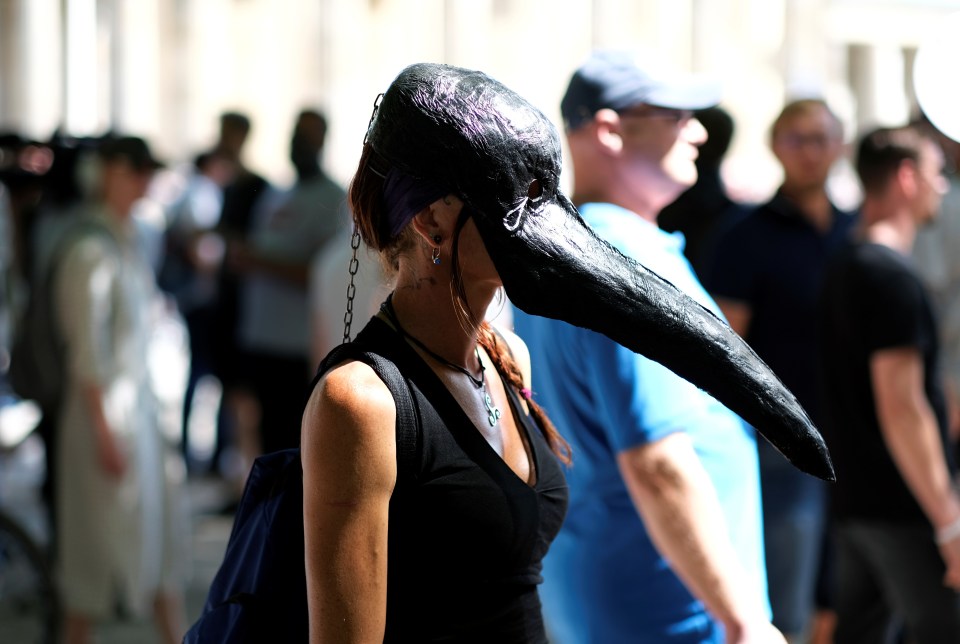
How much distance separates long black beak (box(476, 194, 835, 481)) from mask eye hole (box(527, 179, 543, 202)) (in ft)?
0.10

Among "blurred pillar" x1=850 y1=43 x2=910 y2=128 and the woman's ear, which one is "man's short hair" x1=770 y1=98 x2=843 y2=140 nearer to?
the woman's ear

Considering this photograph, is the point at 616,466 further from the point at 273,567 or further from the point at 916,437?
the point at 916,437

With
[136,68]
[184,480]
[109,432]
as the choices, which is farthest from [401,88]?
[136,68]

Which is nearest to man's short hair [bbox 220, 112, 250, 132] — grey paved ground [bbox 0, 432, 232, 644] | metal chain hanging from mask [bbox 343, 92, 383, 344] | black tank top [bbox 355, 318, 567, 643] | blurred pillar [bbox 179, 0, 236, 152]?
grey paved ground [bbox 0, 432, 232, 644]

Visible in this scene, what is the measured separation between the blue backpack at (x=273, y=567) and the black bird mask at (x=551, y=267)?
0.72ft

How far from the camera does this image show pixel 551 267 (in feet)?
5.70

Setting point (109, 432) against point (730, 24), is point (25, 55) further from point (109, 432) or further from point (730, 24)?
point (730, 24)

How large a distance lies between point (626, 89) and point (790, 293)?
84.8 inches

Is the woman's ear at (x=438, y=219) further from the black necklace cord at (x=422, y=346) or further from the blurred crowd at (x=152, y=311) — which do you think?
the blurred crowd at (x=152, y=311)

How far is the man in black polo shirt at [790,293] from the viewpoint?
15.0 feet

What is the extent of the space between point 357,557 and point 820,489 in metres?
3.55

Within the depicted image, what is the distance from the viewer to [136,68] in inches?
876

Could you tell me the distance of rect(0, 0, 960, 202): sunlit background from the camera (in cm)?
1752

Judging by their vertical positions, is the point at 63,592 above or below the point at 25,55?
below
